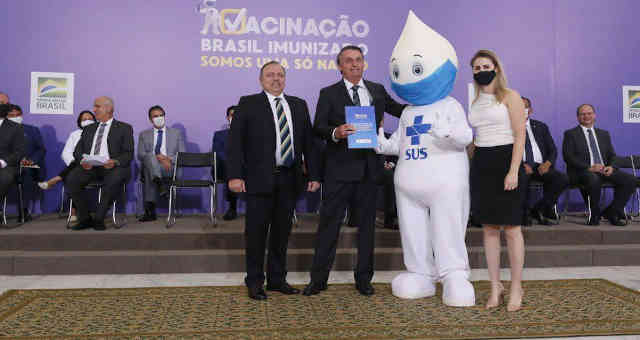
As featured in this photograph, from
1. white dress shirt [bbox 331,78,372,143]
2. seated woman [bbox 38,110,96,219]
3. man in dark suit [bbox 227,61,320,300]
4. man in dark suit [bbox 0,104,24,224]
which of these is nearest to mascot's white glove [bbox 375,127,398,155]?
white dress shirt [bbox 331,78,372,143]

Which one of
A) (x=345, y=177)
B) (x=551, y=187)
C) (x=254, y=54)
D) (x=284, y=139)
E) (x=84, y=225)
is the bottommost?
(x=84, y=225)

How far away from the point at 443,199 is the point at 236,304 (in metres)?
1.46

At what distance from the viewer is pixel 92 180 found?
17.5 ft

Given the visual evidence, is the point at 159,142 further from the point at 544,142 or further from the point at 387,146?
the point at 544,142

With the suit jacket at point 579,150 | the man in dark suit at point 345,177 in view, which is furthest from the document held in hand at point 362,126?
the suit jacket at point 579,150

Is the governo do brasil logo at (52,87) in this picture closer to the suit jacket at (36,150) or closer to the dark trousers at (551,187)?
the suit jacket at (36,150)

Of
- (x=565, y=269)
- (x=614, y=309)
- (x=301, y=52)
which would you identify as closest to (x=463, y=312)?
(x=614, y=309)

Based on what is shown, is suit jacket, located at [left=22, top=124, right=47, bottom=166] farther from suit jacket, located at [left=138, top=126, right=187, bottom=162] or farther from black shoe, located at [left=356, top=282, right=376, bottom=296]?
black shoe, located at [left=356, top=282, right=376, bottom=296]

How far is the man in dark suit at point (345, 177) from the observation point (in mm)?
3404

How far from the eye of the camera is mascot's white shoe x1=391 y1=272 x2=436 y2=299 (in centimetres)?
335

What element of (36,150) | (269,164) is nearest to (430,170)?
(269,164)

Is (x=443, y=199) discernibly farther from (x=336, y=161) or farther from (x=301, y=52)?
(x=301, y=52)

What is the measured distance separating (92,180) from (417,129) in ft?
11.9

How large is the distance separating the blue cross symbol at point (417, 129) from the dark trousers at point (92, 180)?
3247 millimetres
